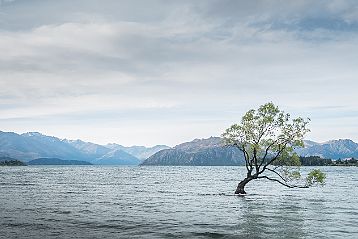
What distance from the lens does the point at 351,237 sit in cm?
3712

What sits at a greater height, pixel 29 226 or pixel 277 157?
pixel 277 157

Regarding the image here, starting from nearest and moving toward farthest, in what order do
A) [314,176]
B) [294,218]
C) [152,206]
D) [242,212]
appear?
[294,218] → [242,212] → [152,206] → [314,176]

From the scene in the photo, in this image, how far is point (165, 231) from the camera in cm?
3975

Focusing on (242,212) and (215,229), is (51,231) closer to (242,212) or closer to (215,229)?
(215,229)

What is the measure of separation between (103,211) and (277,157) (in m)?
32.1

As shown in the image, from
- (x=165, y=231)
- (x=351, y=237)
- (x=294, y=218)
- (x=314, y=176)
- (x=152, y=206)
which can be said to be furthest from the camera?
(x=314, y=176)

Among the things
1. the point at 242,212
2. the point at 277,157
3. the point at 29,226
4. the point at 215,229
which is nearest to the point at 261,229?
the point at 215,229

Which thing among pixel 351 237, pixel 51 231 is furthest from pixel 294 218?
pixel 51 231

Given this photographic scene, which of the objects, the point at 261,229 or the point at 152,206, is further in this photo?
the point at 152,206

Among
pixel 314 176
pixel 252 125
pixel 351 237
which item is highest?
pixel 252 125

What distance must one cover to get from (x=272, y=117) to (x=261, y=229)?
32687mm

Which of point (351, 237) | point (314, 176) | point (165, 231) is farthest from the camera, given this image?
point (314, 176)

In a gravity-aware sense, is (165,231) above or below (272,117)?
below

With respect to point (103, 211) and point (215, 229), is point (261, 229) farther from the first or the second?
point (103, 211)
